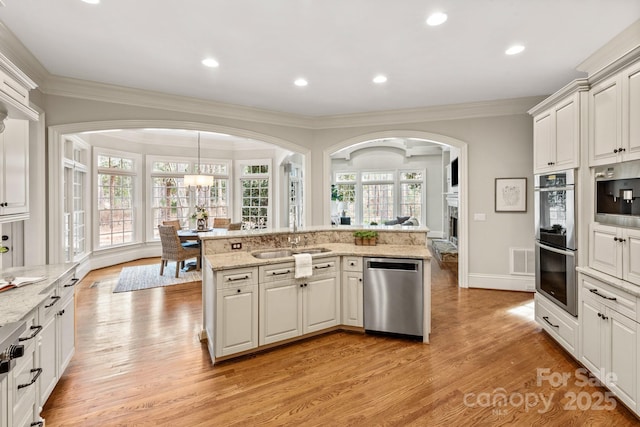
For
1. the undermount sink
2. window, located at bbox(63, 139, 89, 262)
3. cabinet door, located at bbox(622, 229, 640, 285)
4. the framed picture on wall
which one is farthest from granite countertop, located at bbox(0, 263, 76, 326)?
the framed picture on wall

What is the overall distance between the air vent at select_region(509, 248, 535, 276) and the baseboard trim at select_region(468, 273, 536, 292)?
9 cm

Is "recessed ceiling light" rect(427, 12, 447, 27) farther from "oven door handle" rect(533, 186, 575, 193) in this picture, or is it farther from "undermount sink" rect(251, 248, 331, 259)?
"undermount sink" rect(251, 248, 331, 259)

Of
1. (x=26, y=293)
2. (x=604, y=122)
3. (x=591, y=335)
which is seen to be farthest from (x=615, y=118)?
(x=26, y=293)

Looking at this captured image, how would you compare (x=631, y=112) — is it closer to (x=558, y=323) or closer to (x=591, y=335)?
(x=591, y=335)

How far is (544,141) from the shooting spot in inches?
123

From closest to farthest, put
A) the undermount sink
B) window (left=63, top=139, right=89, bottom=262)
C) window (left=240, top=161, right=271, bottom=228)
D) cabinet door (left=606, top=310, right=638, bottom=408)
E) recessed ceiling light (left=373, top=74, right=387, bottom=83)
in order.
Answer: cabinet door (left=606, top=310, right=638, bottom=408)
the undermount sink
recessed ceiling light (left=373, top=74, right=387, bottom=83)
window (left=63, top=139, right=89, bottom=262)
window (left=240, top=161, right=271, bottom=228)

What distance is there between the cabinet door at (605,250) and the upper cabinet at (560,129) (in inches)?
23.1

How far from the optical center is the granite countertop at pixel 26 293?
1587 mm

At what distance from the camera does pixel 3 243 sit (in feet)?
10.1

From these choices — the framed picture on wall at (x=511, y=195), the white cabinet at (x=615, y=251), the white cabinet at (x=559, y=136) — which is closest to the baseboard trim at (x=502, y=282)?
the framed picture on wall at (x=511, y=195)

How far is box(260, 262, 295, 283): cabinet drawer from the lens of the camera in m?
2.87

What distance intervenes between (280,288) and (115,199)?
5.95 m

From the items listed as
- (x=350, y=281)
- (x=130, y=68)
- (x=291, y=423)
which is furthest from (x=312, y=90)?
(x=291, y=423)

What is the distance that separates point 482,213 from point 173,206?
6.98m
